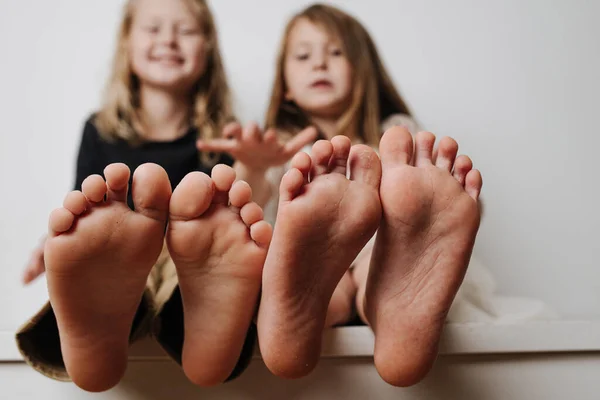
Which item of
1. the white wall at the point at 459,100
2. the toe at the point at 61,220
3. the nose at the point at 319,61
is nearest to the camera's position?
the toe at the point at 61,220

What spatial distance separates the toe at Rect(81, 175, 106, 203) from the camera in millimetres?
487

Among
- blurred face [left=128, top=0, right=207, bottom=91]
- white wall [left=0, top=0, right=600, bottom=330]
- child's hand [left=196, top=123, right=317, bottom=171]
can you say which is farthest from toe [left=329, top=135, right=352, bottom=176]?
white wall [left=0, top=0, right=600, bottom=330]

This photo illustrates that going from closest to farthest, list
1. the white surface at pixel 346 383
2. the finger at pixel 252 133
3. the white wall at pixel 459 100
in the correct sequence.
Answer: the white surface at pixel 346 383 < the finger at pixel 252 133 < the white wall at pixel 459 100

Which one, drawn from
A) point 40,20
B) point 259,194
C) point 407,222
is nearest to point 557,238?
point 259,194

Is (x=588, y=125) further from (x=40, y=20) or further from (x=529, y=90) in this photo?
(x=40, y=20)

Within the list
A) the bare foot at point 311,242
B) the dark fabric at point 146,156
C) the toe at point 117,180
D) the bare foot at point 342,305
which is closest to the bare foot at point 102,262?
the toe at point 117,180

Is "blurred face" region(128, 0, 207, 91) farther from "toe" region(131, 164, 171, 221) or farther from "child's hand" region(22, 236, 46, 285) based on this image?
"toe" region(131, 164, 171, 221)

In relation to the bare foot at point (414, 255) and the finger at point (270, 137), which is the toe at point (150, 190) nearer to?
the bare foot at point (414, 255)

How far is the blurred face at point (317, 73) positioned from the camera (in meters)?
1.17

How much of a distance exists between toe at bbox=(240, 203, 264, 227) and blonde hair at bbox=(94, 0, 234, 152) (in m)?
0.73

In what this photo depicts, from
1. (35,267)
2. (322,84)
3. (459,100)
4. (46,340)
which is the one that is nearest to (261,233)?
(46,340)

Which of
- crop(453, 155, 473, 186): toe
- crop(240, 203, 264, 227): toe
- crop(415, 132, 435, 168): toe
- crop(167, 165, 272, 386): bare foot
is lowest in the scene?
crop(167, 165, 272, 386): bare foot

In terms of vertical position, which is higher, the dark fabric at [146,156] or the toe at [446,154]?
the toe at [446,154]

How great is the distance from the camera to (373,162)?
536 mm
